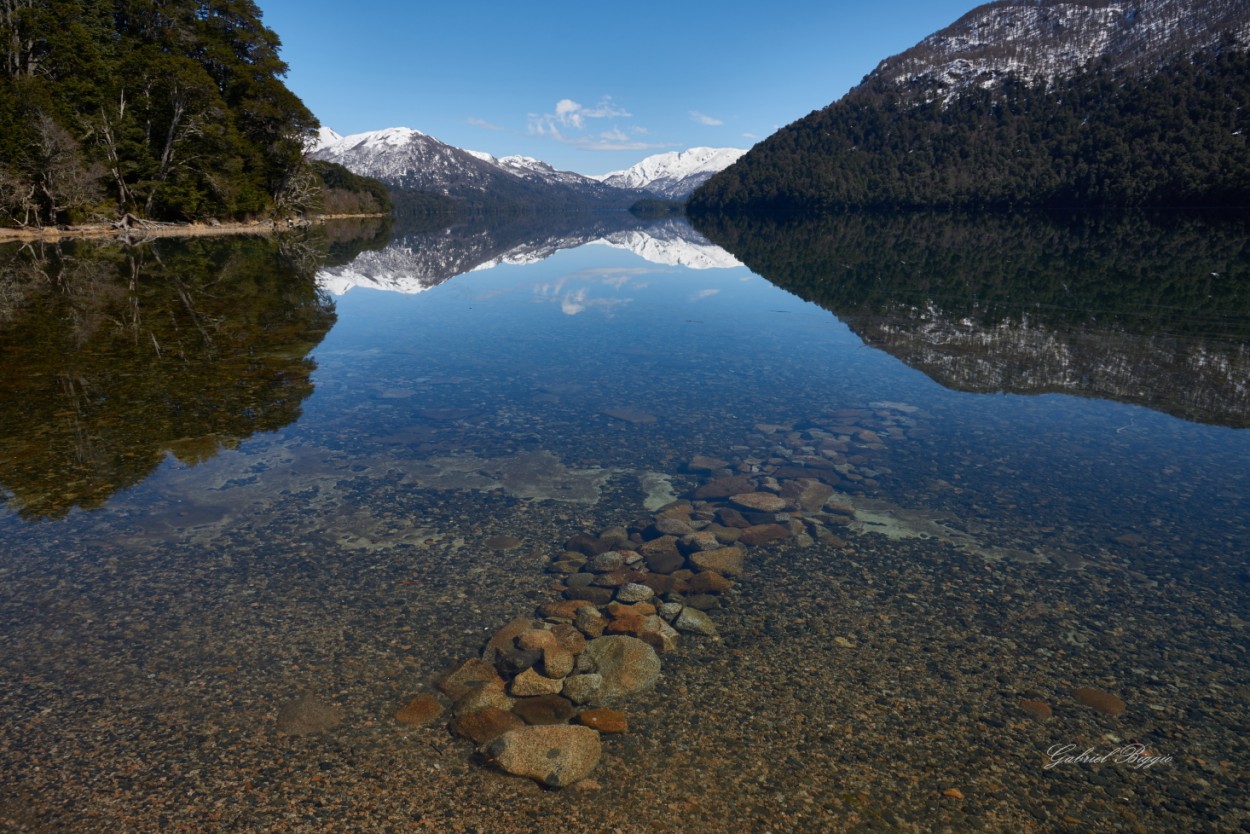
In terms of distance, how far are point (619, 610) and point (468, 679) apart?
7.29ft

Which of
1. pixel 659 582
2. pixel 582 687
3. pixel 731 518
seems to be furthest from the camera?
pixel 731 518

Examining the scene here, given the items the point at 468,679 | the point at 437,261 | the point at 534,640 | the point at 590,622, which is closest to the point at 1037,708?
the point at 590,622

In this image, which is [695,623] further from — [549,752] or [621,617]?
[549,752]

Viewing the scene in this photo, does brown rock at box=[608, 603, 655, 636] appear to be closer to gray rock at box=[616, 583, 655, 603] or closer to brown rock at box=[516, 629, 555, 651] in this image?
gray rock at box=[616, 583, 655, 603]

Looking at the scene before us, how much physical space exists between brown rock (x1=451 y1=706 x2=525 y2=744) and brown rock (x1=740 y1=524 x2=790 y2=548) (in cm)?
503

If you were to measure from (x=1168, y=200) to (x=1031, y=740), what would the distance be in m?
171

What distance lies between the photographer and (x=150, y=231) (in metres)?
70.9

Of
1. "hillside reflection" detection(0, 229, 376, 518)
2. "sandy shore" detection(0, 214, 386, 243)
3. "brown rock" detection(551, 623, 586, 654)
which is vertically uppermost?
"sandy shore" detection(0, 214, 386, 243)

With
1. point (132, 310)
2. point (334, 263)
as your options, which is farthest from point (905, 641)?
point (334, 263)

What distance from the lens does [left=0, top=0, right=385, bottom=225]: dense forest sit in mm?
56406

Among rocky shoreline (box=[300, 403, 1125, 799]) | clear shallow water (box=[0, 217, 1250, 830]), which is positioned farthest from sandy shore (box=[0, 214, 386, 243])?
rocky shoreline (box=[300, 403, 1125, 799])

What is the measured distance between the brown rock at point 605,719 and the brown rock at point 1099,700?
16.1ft

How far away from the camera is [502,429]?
50.5 ft

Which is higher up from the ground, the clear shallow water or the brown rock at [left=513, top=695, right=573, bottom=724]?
the clear shallow water
